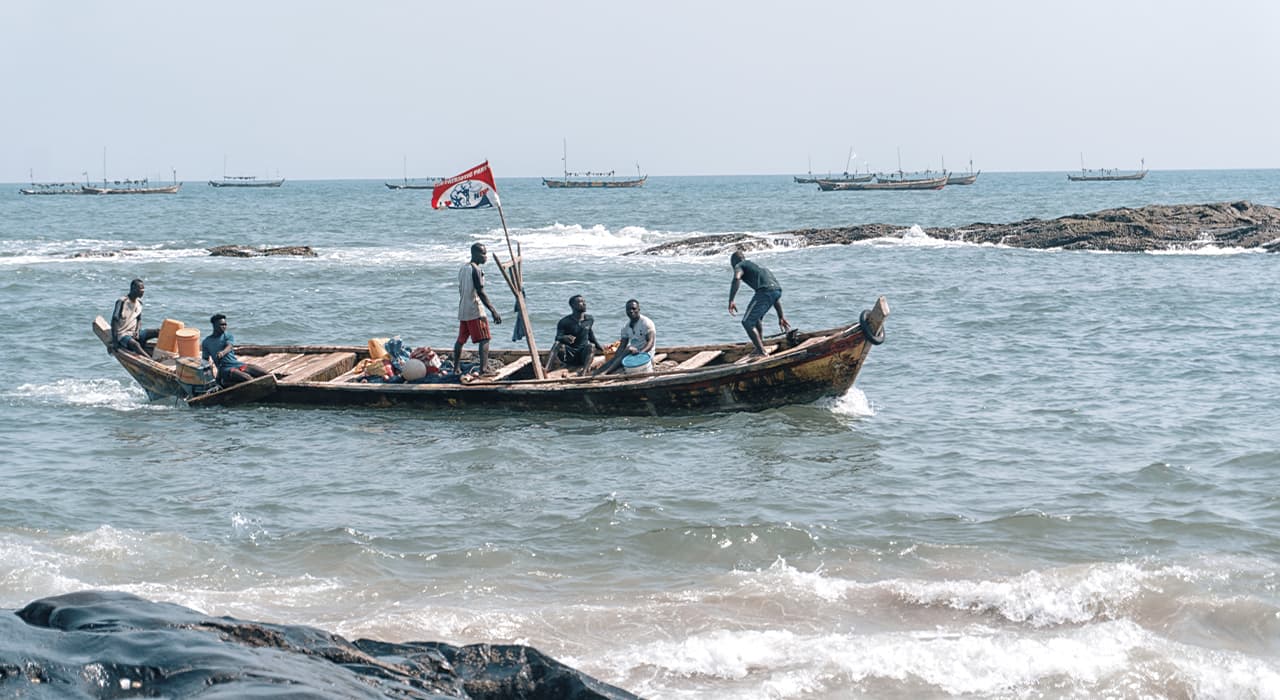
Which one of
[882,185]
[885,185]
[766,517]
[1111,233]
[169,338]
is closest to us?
[766,517]

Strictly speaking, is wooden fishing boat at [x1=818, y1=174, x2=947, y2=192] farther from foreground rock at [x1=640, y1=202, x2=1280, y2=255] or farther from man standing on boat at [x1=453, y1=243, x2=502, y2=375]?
man standing on boat at [x1=453, y1=243, x2=502, y2=375]

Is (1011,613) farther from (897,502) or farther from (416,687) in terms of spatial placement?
(416,687)

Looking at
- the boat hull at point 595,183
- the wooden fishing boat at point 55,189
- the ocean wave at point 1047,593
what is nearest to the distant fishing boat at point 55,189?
the wooden fishing boat at point 55,189

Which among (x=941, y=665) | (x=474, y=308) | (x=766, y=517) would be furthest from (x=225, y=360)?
(x=941, y=665)

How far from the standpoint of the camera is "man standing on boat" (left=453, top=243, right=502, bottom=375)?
14781 mm

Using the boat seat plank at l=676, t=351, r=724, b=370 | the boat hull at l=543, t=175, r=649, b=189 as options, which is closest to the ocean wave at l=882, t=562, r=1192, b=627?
the boat seat plank at l=676, t=351, r=724, b=370

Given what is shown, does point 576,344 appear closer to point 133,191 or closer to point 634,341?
point 634,341

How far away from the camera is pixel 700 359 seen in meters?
15.5

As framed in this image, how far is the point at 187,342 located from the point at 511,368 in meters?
4.34

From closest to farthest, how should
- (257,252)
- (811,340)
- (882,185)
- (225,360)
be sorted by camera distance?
(811,340) < (225,360) < (257,252) < (882,185)

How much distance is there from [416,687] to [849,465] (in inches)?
310

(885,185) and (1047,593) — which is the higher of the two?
(885,185)

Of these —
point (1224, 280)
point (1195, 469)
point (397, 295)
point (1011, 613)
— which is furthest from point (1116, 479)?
Result: point (397, 295)

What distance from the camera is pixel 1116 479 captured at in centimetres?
1192
